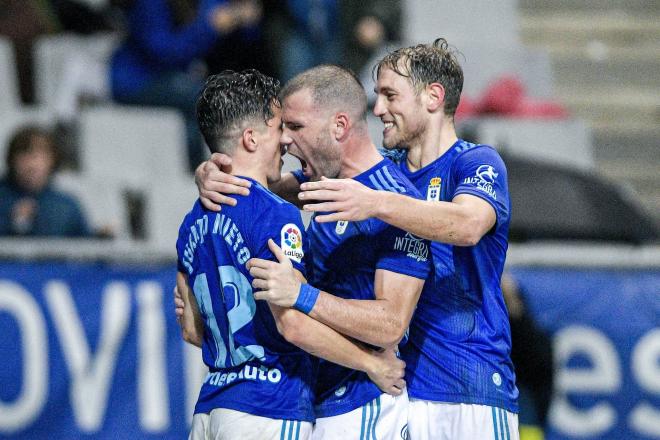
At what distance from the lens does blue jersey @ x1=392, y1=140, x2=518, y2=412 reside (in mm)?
4484

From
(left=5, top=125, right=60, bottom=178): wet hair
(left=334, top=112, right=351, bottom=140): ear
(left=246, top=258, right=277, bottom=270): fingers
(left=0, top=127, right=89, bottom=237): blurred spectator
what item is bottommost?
(left=246, top=258, right=277, bottom=270): fingers

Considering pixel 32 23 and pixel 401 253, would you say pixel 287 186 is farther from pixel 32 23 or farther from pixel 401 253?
pixel 32 23

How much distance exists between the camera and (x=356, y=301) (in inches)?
162

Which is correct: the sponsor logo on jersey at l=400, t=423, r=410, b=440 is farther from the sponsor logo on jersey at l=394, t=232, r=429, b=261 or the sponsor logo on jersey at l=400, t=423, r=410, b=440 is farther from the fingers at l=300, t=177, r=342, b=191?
the fingers at l=300, t=177, r=342, b=191

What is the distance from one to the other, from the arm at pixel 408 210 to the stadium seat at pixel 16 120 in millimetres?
5148

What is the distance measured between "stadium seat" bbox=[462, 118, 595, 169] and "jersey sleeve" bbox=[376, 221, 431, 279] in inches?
218

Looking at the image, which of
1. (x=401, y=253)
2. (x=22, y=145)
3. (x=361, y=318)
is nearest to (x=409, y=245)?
(x=401, y=253)

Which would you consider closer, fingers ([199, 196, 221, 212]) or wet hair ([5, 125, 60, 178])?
fingers ([199, 196, 221, 212])

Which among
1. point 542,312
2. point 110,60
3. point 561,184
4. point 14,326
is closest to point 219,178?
point 14,326

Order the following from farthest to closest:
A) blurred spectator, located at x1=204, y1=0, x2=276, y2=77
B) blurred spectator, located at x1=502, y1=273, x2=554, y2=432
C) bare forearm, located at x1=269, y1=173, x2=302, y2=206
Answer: blurred spectator, located at x1=204, y1=0, x2=276, y2=77
blurred spectator, located at x1=502, y1=273, x2=554, y2=432
bare forearm, located at x1=269, y1=173, x2=302, y2=206

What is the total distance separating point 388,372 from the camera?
14.1 ft

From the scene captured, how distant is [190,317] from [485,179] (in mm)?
1310

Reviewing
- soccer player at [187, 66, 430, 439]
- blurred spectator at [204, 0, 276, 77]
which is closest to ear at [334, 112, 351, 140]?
soccer player at [187, 66, 430, 439]

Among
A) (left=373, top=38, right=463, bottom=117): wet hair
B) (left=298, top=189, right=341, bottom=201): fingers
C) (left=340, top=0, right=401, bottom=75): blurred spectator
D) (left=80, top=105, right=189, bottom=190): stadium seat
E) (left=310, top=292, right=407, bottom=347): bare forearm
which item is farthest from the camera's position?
(left=340, top=0, right=401, bottom=75): blurred spectator
